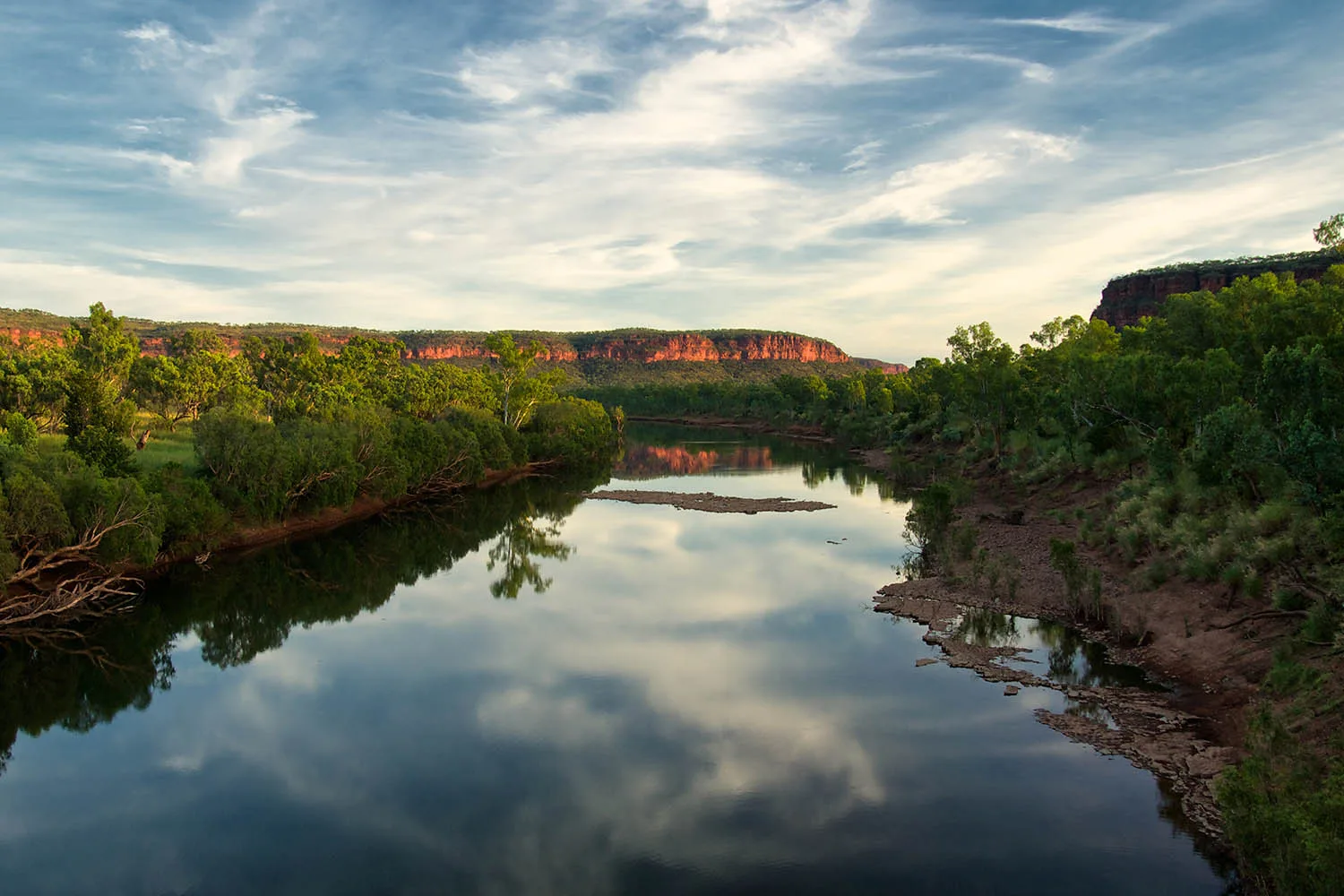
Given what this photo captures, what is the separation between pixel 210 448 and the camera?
35.4 meters

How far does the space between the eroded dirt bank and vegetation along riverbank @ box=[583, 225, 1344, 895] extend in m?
0.07

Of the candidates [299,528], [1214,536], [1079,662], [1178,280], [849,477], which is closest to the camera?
[1079,662]

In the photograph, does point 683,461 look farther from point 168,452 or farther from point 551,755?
point 551,755

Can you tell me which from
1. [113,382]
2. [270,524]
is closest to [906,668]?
[270,524]

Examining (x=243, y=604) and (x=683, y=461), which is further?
(x=683, y=461)

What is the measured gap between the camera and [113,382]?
147 feet

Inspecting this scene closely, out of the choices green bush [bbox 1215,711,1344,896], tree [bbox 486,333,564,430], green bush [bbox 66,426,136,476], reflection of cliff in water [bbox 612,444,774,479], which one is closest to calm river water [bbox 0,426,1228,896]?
green bush [bbox 1215,711,1344,896]

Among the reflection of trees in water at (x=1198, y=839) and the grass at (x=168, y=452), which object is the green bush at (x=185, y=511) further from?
the reflection of trees in water at (x=1198, y=839)

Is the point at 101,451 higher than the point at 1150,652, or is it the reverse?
the point at 101,451

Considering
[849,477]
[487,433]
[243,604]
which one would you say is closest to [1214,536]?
[243,604]

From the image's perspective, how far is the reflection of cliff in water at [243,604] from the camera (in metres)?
21.1

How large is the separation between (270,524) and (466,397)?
3072cm

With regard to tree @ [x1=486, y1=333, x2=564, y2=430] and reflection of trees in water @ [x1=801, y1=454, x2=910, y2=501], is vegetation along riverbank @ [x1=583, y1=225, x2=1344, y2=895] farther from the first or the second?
tree @ [x1=486, y1=333, x2=564, y2=430]

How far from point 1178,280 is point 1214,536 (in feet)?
350
